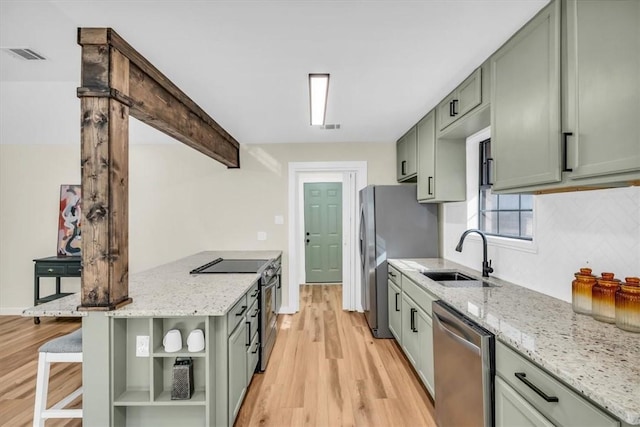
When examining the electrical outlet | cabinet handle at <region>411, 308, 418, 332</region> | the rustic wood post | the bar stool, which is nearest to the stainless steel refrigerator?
cabinet handle at <region>411, 308, 418, 332</region>

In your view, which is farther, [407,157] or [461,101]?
[407,157]

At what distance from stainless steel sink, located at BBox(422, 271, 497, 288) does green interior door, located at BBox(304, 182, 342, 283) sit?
3483 millimetres

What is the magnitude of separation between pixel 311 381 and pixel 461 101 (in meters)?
2.52

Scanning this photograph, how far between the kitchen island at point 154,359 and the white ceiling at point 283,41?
58.3 inches

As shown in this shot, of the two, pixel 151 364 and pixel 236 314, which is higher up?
pixel 236 314

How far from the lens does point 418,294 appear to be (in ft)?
8.04

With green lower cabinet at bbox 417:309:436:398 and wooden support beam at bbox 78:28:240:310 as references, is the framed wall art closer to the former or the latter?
wooden support beam at bbox 78:28:240:310

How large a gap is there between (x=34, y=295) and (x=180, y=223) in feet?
6.93

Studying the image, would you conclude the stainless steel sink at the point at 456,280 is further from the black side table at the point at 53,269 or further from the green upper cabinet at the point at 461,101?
the black side table at the point at 53,269

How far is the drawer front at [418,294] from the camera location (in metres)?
2.24

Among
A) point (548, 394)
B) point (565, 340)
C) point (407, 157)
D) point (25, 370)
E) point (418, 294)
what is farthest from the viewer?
point (407, 157)

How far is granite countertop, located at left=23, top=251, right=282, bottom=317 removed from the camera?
1.62 metres

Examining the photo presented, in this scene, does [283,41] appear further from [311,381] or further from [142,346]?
[311,381]

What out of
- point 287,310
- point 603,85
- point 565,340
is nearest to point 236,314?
point 565,340
